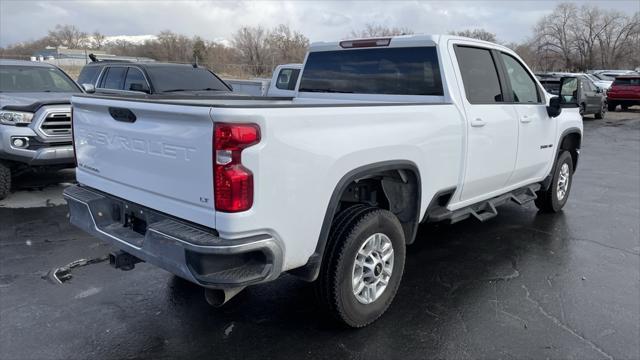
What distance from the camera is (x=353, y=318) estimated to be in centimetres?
355

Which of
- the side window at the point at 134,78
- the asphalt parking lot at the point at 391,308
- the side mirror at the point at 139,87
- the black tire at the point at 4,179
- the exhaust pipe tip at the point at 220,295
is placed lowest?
the asphalt parking lot at the point at 391,308

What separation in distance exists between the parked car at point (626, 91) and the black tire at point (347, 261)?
25.2 metres

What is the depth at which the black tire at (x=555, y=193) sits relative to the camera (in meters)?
6.47

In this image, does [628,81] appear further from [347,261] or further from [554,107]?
[347,261]

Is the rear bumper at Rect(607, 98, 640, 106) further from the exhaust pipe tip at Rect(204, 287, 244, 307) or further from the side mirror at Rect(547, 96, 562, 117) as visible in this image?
the exhaust pipe tip at Rect(204, 287, 244, 307)

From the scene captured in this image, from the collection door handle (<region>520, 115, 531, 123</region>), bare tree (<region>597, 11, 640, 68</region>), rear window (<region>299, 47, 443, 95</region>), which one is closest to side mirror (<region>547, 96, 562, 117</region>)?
door handle (<region>520, 115, 531, 123</region>)

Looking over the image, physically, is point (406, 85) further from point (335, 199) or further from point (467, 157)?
point (335, 199)

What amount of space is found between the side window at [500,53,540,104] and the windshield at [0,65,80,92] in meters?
7.23

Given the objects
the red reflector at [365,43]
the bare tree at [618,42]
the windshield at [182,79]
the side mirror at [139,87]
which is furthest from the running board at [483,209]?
the bare tree at [618,42]

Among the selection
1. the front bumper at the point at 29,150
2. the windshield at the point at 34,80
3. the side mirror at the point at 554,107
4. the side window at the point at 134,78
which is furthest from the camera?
the side window at the point at 134,78

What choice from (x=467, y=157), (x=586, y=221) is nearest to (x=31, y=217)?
(x=467, y=157)

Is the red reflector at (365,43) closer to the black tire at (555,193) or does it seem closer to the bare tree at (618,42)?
the black tire at (555,193)

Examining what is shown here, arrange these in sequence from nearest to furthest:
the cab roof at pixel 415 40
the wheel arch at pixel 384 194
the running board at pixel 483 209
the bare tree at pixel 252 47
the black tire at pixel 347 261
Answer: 1. the wheel arch at pixel 384 194
2. the black tire at pixel 347 261
3. the running board at pixel 483 209
4. the cab roof at pixel 415 40
5. the bare tree at pixel 252 47

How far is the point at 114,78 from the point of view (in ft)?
36.3
